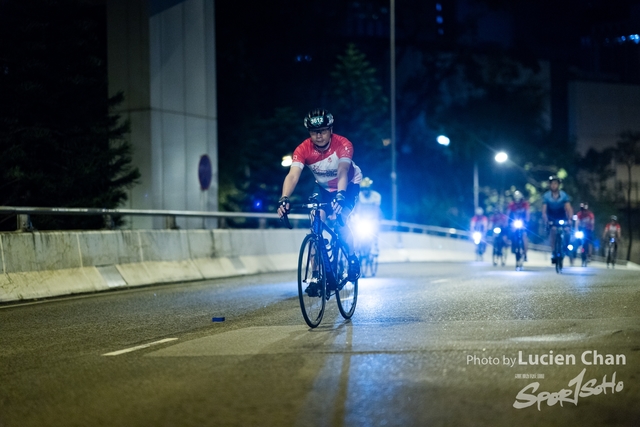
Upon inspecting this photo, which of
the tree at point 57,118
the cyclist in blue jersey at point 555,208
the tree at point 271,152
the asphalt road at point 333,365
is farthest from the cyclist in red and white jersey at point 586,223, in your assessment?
the tree at point 271,152

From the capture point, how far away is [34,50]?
71.1 ft

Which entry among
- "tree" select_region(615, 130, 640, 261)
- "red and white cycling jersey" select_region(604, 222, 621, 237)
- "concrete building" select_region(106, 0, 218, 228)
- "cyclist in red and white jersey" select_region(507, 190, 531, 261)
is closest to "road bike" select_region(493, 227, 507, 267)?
"cyclist in red and white jersey" select_region(507, 190, 531, 261)

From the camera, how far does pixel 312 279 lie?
969cm

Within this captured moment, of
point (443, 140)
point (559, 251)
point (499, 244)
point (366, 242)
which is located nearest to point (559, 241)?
point (559, 251)

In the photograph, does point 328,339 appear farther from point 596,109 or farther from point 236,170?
point 596,109

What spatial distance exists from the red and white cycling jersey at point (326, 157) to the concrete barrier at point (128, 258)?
5.59 m

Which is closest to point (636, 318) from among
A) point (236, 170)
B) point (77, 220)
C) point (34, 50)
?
point (77, 220)

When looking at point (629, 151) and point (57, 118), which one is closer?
point (57, 118)

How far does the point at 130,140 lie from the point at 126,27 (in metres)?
2.76

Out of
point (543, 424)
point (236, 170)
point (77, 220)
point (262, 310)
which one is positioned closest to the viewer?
point (543, 424)

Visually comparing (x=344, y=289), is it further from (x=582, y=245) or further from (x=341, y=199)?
(x=582, y=245)

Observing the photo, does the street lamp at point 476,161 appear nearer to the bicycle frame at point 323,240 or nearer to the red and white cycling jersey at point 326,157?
the red and white cycling jersey at point 326,157

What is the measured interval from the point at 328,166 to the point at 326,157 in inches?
4.0

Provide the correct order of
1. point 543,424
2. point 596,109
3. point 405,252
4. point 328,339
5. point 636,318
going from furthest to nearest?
point 596,109 < point 405,252 < point 636,318 < point 328,339 < point 543,424
